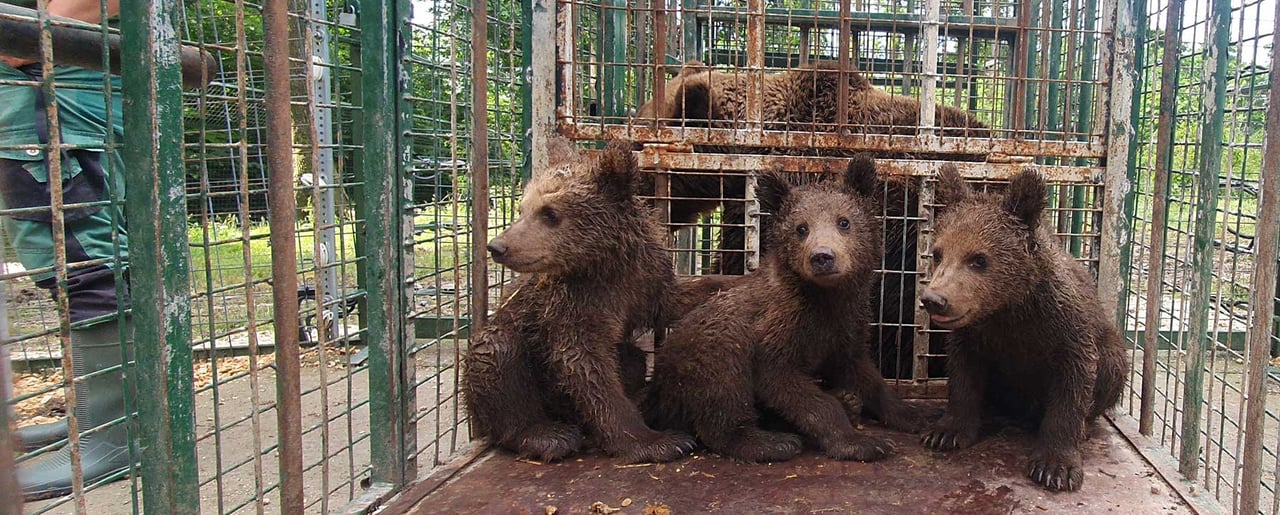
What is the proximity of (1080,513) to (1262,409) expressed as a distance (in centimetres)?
73

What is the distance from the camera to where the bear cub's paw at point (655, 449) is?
3.55m

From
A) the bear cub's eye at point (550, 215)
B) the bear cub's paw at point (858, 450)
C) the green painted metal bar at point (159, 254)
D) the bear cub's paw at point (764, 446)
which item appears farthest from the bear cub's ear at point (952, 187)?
the green painted metal bar at point (159, 254)

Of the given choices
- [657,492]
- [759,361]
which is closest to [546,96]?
[759,361]

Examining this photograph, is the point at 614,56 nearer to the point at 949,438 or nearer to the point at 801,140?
the point at 801,140

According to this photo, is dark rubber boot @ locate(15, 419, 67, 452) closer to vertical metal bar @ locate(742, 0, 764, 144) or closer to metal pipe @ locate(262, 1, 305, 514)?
metal pipe @ locate(262, 1, 305, 514)

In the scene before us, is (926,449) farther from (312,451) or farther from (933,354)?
(312,451)

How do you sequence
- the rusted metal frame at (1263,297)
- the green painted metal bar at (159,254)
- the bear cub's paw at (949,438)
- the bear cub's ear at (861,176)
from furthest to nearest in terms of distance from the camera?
the bear cub's ear at (861,176) < the bear cub's paw at (949,438) < the rusted metal frame at (1263,297) < the green painted metal bar at (159,254)

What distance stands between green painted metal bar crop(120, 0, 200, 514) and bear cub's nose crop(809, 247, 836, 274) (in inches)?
89.7

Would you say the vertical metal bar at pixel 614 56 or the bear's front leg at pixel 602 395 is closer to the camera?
the bear's front leg at pixel 602 395

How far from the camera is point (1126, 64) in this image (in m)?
4.08

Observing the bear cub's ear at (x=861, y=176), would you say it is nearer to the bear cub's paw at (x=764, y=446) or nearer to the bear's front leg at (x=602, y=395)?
the bear cub's paw at (x=764, y=446)

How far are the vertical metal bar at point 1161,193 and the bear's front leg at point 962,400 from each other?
2.60 feet

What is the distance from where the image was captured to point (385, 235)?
10.6ft

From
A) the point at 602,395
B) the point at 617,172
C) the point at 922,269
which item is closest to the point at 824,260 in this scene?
the point at 617,172
